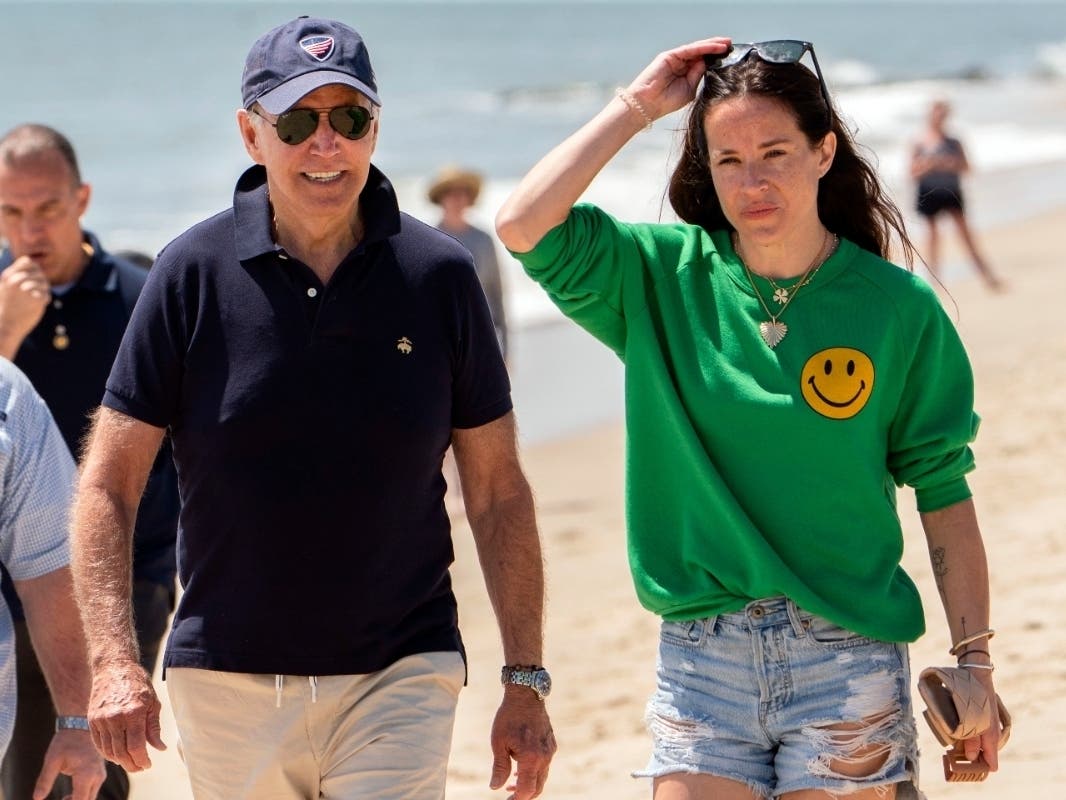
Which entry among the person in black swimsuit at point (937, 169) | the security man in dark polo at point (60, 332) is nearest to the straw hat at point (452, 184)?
the security man in dark polo at point (60, 332)

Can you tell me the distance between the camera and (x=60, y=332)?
4.84 meters

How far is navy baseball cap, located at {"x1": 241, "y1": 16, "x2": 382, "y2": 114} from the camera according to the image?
3.32m

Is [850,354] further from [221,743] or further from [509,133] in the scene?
[509,133]

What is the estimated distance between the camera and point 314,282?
3.36 metres

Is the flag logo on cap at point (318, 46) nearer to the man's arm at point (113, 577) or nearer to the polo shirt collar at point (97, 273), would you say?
the man's arm at point (113, 577)

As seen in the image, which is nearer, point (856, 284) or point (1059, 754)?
point (856, 284)

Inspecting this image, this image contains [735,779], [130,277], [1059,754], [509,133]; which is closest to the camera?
[735,779]

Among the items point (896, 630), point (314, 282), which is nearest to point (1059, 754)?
point (896, 630)

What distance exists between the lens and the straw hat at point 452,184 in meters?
10.3

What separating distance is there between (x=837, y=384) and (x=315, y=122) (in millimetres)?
1134

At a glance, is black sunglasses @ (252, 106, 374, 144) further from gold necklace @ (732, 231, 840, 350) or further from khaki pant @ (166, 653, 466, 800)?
khaki pant @ (166, 653, 466, 800)

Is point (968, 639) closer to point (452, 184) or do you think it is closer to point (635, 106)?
point (635, 106)

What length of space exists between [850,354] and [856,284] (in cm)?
16

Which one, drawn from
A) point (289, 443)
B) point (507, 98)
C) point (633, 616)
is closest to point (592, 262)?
point (289, 443)
